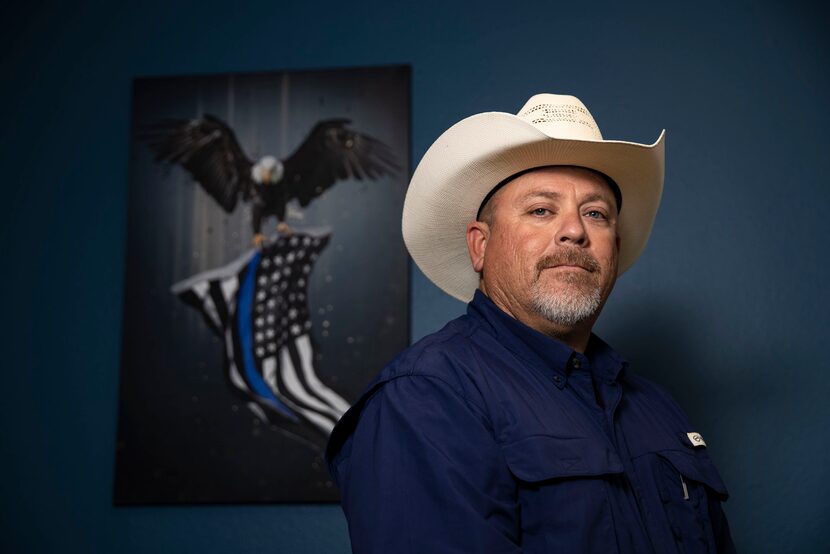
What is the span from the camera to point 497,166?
1.57 meters

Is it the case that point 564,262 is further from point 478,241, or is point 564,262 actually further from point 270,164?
point 270,164

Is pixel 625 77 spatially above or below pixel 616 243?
above

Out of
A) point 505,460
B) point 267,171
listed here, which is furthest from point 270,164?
point 505,460

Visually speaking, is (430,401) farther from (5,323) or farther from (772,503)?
(5,323)

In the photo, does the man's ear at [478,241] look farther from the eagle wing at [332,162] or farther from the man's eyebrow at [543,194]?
the eagle wing at [332,162]

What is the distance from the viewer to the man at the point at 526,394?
1.16 m

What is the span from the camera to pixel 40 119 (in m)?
2.46

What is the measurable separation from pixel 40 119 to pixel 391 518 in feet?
6.32

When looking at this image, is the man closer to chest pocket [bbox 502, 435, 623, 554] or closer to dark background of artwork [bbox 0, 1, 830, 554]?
chest pocket [bbox 502, 435, 623, 554]

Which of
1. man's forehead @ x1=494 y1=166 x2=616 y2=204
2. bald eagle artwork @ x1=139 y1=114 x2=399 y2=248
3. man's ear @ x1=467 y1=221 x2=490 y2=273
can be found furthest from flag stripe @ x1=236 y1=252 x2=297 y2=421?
man's forehead @ x1=494 y1=166 x2=616 y2=204

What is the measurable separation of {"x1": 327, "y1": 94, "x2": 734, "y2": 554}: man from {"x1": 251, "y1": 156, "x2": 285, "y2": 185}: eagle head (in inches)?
24.4

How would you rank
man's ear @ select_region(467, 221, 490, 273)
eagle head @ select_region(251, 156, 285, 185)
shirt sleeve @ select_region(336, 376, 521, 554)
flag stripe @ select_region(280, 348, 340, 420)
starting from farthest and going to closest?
1. eagle head @ select_region(251, 156, 285, 185)
2. flag stripe @ select_region(280, 348, 340, 420)
3. man's ear @ select_region(467, 221, 490, 273)
4. shirt sleeve @ select_region(336, 376, 521, 554)

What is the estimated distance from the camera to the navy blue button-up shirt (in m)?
1.13

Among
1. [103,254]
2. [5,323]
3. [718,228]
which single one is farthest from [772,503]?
[5,323]
